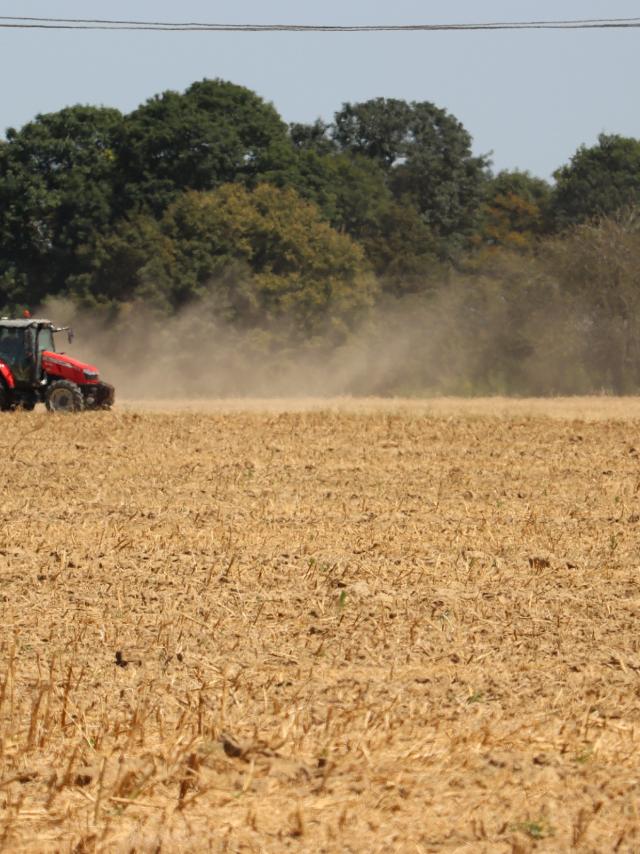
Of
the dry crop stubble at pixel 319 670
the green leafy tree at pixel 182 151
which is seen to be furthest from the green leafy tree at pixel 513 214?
the dry crop stubble at pixel 319 670

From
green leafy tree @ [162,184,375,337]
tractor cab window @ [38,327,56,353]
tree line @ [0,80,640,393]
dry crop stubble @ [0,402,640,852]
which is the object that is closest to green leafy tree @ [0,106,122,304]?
tree line @ [0,80,640,393]

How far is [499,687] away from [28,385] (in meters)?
Result: 21.7

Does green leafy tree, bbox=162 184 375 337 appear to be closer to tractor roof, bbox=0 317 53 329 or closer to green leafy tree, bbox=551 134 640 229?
green leafy tree, bbox=551 134 640 229

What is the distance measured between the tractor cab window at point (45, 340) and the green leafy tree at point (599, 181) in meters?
42.1

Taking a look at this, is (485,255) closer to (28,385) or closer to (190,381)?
(190,381)

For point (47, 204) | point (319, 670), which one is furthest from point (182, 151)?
point (319, 670)

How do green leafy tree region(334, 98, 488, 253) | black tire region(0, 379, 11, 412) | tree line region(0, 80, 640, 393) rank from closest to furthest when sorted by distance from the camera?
black tire region(0, 379, 11, 412) → tree line region(0, 80, 640, 393) → green leafy tree region(334, 98, 488, 253)

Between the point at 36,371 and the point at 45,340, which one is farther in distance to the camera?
the point at 45,340

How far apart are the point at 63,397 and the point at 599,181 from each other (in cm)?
4629

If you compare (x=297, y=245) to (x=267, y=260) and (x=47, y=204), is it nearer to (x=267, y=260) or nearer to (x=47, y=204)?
(x=267, y=260)

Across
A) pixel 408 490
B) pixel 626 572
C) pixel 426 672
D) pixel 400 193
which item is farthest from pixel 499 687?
pixel 400 193

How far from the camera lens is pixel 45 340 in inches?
1083

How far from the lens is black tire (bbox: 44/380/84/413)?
27469 mm

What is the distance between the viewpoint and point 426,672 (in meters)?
7.28
